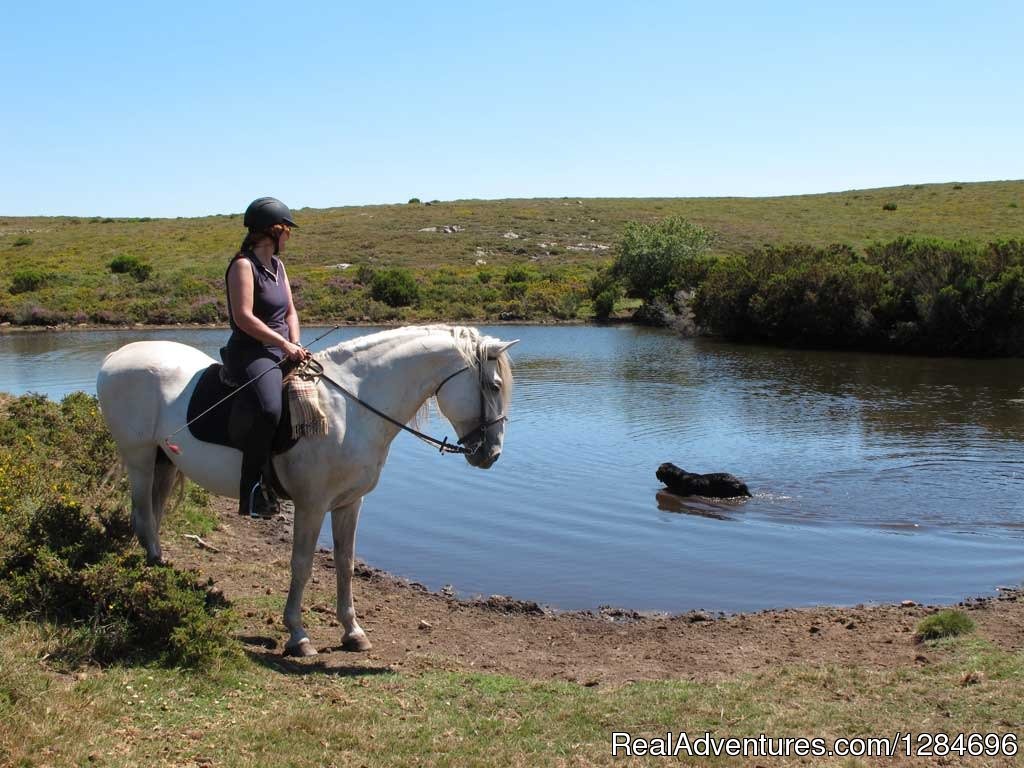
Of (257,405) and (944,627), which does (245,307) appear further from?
(944,627)

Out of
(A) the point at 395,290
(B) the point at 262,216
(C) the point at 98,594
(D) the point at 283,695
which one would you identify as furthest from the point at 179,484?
(A) the point at 395,290

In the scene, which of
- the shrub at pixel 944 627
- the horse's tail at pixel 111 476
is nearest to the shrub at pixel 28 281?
the horse's tail at pixel 111 476

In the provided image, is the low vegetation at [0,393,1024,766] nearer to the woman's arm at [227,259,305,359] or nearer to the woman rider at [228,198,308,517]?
the woman rider at [228,198,308,517]

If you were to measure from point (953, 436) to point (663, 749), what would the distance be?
16169 millimetres

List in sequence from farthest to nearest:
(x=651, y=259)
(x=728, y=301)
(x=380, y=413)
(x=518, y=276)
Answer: (x=518, y=276)
(x=651, y=259)
(x=728, y=301)
(x=380, y=413)

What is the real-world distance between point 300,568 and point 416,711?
163cm

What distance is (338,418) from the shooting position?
6594 millimetres

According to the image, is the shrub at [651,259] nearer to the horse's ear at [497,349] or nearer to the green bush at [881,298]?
the green bush at [881,298]

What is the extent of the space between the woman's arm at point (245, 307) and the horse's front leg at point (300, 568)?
1.18m

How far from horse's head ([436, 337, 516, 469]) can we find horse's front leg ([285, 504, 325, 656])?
115 cm

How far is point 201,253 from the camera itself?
7275cm

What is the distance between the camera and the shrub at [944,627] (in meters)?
7.61

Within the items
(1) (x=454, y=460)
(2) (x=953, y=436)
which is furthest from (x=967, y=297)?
(1) (x=454, y=460)

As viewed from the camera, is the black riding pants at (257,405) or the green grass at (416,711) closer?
the green grass at (416,711)
